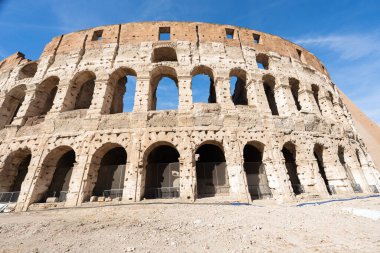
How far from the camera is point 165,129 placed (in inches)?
338

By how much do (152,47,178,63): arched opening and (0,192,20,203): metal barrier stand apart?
32.8ft

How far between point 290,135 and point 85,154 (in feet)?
33.6

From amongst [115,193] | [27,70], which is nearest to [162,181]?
[115,193]

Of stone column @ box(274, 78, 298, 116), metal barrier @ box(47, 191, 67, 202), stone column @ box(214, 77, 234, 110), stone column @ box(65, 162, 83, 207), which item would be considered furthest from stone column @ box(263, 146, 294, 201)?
metal barrier @ box(47, 191, 67, 202)

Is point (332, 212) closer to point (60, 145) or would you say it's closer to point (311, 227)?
point (311, 227)

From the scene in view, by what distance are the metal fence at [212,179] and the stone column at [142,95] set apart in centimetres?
416

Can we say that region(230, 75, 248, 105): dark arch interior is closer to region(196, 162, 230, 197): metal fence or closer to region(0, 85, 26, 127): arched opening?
region(196, 162, 230, 197): metal fence

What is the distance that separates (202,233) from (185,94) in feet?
23.5

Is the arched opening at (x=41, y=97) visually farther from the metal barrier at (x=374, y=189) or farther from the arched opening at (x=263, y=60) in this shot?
the metal barrier at (x=374, y=189)

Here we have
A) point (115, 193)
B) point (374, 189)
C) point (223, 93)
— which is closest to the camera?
point (115, 193)

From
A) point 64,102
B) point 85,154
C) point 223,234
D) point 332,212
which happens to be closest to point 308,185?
point 332,212

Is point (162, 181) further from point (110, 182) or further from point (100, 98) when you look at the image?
point (100, 98)

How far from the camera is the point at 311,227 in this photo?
3.96 meters

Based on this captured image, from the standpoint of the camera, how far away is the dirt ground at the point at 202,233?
310cm
